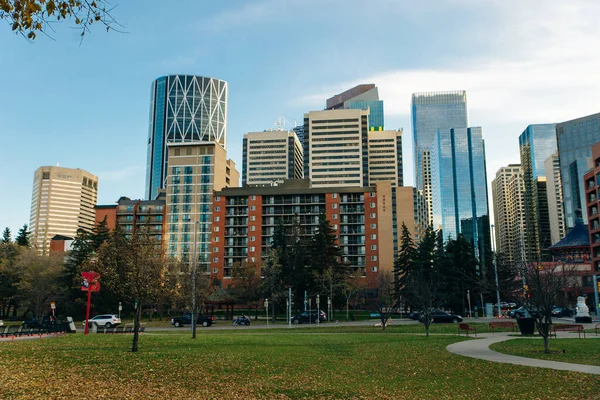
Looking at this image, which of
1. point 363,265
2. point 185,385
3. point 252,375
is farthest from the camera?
point 363,265

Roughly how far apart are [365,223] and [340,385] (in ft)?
332

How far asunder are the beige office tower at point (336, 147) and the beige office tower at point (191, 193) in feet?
245

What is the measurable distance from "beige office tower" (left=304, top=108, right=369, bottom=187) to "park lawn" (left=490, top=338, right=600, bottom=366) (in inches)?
6681

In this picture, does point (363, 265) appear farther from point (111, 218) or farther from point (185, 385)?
point (185, 385)

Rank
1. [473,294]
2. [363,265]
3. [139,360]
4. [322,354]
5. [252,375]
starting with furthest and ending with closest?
[363,265] → [473,294] → [322,354] → [139,360] → [252,375]

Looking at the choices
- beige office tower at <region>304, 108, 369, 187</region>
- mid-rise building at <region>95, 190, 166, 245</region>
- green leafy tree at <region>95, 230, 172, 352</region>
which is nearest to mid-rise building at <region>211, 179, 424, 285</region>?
mid-rise building at <region>95, 190, 166, 245</region>

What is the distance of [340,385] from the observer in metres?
13.0

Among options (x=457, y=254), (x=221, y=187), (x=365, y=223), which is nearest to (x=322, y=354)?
(x=457, y=254)

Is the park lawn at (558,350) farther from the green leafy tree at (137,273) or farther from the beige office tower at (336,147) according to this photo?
the beige office tower at (336,147)

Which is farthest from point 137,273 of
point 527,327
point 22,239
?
point 22,239

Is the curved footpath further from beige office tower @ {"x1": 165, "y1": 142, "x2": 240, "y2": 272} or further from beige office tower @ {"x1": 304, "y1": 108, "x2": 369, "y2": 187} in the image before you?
beige office tower @ {"x1": 304, "y1": 108, "x2": 369, "y2": 187}

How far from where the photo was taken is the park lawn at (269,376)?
Answer: 11836 mm

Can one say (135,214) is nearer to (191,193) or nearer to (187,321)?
(191,193)

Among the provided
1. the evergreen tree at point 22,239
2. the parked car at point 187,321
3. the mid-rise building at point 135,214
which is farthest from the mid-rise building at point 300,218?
the parked car at point 187,321
